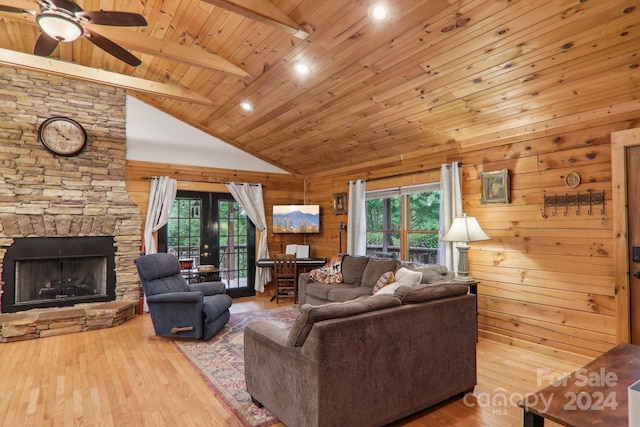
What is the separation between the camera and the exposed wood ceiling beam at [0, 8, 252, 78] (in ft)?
10.2

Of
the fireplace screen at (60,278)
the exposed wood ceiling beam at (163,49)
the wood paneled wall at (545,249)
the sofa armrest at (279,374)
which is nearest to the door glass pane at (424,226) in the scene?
the wood paneled wall at (545,249)

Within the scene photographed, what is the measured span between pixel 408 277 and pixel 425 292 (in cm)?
133

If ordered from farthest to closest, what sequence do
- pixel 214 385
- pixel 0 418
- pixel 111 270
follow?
pixel 111 270 → pixel 214 385 → pixel 0 418

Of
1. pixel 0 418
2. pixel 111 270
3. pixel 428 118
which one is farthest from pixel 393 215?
pixel 0 418

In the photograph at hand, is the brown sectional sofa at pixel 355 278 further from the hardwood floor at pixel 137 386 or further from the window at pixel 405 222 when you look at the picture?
the hardwood floor at pixel 137 386

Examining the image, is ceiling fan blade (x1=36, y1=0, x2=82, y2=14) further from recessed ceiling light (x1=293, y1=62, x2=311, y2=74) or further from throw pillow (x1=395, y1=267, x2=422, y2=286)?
throw pillow (x1=395, y1=267, x2=422, y2=286)

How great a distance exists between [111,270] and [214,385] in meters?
3.36

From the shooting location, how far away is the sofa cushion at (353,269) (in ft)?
16.8

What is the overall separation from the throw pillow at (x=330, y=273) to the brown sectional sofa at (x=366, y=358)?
2707 millimetres

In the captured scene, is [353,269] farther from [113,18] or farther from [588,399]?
[113,18]

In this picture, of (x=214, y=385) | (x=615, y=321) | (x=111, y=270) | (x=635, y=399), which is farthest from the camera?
(x=111, y=270)

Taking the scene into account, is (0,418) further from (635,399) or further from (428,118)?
(428,118)

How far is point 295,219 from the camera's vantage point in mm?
6754

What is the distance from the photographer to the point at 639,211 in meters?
3.07
